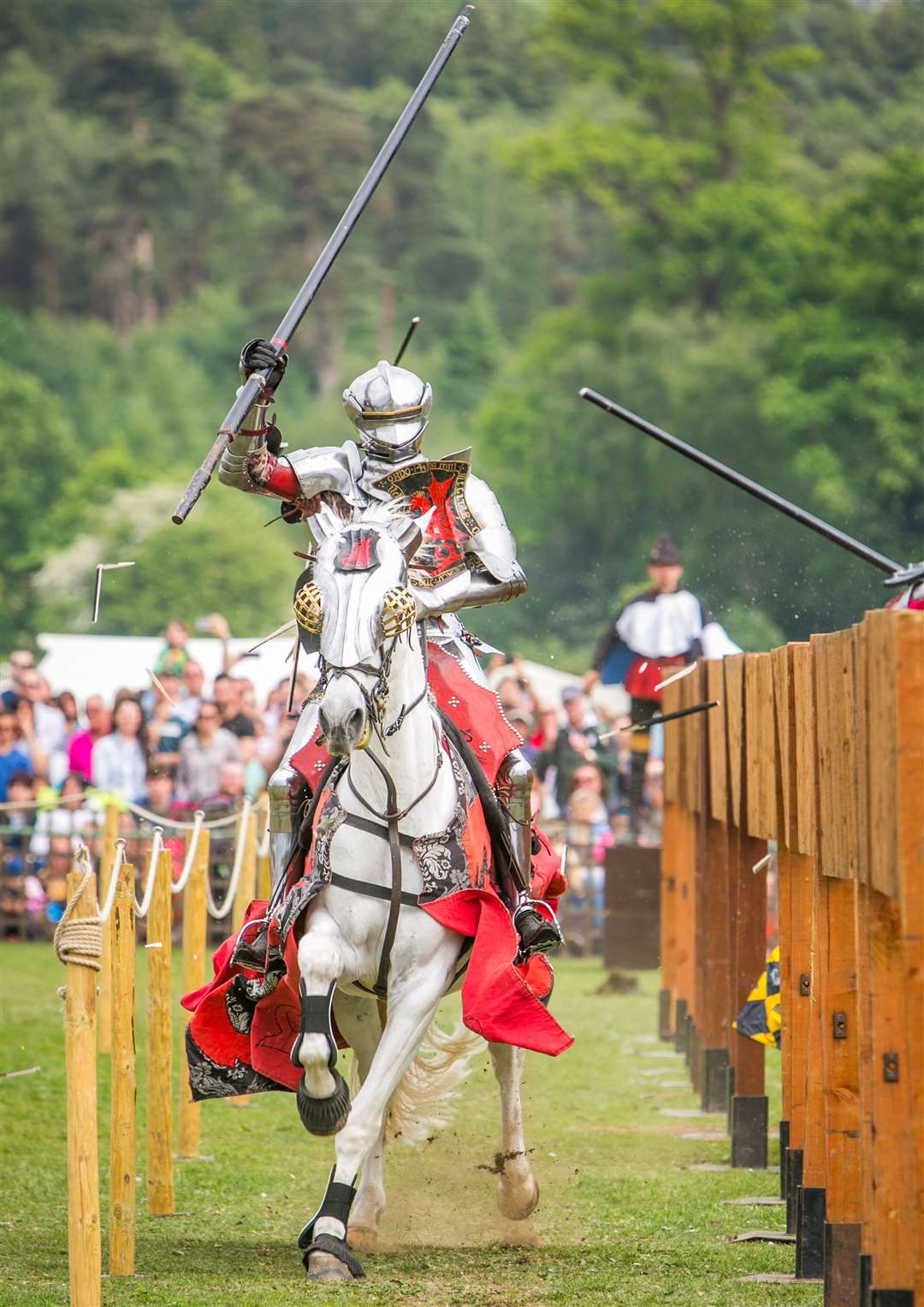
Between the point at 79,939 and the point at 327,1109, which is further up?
the point at 79,939

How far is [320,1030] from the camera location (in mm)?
7629

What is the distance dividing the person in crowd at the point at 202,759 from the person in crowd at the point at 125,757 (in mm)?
603

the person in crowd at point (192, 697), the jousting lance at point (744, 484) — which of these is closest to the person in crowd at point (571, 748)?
the person in crowd at point (192, 697)

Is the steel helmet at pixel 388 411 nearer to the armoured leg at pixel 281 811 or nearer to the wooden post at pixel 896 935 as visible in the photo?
the armoured leg at pixel 281 811

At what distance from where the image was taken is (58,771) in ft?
64.8

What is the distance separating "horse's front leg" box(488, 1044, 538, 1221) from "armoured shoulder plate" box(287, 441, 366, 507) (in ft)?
7.36

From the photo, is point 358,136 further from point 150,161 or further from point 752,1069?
point 752,1069

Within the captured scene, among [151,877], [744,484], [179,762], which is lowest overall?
[151,877]

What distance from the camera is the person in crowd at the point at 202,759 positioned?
17.4 m

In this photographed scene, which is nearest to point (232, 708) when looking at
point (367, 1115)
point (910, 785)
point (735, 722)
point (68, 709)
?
point (68, 709)

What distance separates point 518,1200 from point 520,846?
53.1 inches

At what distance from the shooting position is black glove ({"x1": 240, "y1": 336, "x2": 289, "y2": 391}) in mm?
8266

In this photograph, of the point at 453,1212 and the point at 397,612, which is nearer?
the point at 397,612

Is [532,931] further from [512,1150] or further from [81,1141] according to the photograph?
[81,1141]
